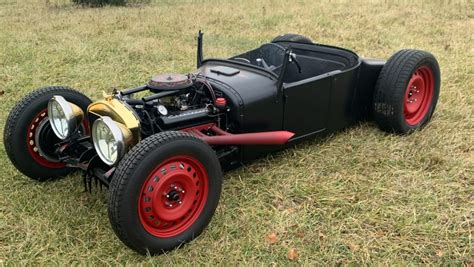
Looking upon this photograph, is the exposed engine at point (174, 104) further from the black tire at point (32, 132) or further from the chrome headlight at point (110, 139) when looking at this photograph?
the black tire at point (32, 132)

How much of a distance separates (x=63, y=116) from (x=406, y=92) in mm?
3137

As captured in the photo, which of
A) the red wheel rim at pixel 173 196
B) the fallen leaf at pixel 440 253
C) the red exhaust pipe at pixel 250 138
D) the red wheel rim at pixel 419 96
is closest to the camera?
the red wheel rim at pixel 173 196

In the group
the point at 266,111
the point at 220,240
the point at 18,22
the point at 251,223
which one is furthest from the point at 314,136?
the point at 18,22

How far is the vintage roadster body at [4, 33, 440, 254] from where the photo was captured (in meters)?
2.71

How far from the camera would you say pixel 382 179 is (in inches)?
145

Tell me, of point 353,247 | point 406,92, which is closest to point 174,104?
point 353,247

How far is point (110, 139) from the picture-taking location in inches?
113

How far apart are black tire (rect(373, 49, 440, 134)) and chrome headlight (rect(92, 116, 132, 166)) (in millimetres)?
2521

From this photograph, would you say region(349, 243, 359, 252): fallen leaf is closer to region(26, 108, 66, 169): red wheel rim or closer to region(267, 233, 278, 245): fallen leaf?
region(267, 233, 278, 245): fallen leaf

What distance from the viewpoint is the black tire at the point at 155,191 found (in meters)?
2.54

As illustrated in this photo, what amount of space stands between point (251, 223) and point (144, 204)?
0.86 meters

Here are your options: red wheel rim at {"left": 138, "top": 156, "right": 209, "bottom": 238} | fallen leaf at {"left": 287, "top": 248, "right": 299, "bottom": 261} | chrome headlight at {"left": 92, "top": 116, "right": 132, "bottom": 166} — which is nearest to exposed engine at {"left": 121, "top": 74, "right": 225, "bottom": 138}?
chrome headlight at {"left": 92, "top": 116, "right": 132, "bottom": 166}

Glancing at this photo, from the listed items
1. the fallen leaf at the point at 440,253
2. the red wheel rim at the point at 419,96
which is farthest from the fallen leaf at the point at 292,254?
the red wheel rim at the point at 419,96

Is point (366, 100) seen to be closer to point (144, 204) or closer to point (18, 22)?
point (144, 204)
